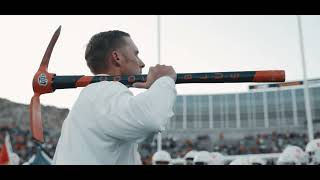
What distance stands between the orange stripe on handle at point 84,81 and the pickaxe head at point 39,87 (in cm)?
14

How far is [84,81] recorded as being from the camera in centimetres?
188

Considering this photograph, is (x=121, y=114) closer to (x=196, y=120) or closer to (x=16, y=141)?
(x=16, y=141)

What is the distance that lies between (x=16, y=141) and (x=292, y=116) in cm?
2778

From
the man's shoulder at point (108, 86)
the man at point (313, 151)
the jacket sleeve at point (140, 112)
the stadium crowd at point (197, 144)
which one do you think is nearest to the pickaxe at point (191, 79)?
the man's shoulder at point (108, 86)

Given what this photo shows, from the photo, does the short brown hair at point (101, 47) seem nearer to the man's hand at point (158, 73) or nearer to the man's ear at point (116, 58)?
the man's ear at point (116, 58)

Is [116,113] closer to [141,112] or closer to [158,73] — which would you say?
[141,112]

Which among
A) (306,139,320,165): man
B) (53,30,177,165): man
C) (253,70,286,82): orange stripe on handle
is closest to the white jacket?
(53,30,177,165): man

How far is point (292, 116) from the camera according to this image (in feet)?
140

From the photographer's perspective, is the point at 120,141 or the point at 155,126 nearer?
the point at 155,126

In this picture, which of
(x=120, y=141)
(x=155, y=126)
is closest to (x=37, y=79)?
(x=120, y=141)

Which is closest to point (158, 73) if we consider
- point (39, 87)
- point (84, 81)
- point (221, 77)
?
point (221, 77)

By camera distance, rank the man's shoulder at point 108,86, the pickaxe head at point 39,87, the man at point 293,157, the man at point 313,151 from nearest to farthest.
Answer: the man's shoulder at point 108,86 → the pickaxe head at point 39,87 → the man at point 313,151 → the man at point 293,157

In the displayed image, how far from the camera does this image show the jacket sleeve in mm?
1403

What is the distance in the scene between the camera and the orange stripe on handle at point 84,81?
1.86 m
